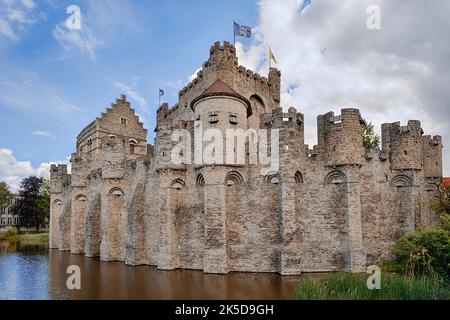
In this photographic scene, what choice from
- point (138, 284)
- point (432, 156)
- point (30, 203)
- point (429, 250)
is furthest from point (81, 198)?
point (30, 203)

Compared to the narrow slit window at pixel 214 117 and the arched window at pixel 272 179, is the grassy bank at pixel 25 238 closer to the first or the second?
the narrow slit window at pixel 214 117

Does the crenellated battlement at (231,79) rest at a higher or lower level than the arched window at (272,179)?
higher

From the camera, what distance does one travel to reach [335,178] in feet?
61.6

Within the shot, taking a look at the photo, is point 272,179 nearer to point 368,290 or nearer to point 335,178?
point 335,178

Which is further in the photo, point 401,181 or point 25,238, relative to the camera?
point 25,238

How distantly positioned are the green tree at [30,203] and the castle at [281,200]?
41.5 m

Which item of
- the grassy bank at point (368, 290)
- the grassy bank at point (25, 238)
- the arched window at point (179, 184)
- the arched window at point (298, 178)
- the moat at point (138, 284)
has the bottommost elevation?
the grassy bank at point (25, 238)

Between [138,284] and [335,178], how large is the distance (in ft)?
41.5

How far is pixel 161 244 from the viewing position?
19.7 meters

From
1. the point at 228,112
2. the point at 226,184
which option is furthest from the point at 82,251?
the point at 228,112

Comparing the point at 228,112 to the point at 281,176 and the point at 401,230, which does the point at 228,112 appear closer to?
the point at 281,176

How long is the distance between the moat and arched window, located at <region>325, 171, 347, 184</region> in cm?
616

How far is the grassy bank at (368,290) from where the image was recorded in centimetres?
1031

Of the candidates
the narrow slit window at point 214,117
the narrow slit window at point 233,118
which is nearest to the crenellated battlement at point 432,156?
the narrow slit window at point 233,118
